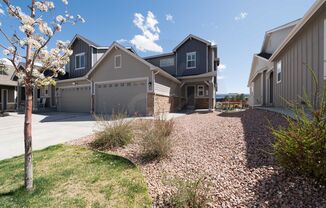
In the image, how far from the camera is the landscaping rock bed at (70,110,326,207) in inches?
90.8

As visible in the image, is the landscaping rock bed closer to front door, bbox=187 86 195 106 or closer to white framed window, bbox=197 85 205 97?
white framed window, bbox=197 85 205 97

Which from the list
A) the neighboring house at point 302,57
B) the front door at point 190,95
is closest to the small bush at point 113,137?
the neighboring house at point 302,57

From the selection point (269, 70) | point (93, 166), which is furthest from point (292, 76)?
point (93, 166)

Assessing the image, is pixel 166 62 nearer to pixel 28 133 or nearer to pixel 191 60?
pixel 191 60

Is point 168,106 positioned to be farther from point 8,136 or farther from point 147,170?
point 147,170

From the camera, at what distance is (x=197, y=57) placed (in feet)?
58.7

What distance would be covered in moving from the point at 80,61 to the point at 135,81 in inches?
374

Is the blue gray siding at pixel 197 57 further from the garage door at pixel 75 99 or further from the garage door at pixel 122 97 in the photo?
the garage door at pixel 75 99

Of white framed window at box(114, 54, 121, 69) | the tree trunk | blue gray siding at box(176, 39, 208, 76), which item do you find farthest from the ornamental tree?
blue gray siding at box(176, 39, 208, 76)

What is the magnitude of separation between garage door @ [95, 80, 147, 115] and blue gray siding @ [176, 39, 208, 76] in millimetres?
6700

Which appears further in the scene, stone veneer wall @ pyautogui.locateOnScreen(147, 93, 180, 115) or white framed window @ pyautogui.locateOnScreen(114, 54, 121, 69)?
white framed window @ pyautogui.locateOnScreen(114, 54, 121, 69)

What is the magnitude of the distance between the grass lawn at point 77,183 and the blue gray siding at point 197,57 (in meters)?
14.9

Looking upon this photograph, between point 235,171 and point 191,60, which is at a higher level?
point 191,60

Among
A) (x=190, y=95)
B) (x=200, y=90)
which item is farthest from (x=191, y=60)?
(x=190, y=95)
